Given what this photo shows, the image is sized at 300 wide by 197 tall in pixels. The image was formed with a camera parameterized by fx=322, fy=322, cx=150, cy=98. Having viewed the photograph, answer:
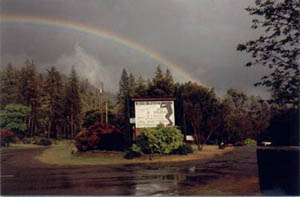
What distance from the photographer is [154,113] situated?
34406 millimetres

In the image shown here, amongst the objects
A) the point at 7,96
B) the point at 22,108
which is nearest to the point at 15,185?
the point at 22,108

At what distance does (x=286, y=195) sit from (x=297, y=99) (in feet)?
12.1

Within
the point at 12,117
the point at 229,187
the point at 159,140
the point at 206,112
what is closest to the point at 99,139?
the point at 159,140

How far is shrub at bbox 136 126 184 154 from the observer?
30.0 metres

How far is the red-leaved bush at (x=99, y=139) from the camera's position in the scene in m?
32.2

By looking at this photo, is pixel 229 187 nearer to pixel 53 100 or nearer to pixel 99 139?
pixel 99 139

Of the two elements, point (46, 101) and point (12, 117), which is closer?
point (12, 117)

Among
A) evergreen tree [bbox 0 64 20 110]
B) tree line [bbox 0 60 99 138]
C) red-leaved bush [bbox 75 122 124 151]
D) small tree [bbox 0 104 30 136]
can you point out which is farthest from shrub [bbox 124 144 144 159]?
evergreen tree [bbox 0 64 20 110]

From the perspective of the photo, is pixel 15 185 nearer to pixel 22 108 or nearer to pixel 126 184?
pixel 126 184

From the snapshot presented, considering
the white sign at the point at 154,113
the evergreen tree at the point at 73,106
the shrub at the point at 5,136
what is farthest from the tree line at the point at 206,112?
the evergreen tree at the point at 73,106

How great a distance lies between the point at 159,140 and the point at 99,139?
6.35 m

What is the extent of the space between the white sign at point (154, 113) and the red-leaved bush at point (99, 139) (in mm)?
2749

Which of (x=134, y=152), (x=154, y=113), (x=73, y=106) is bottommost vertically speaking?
(x=134, y=152)

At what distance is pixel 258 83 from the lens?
518 inches
